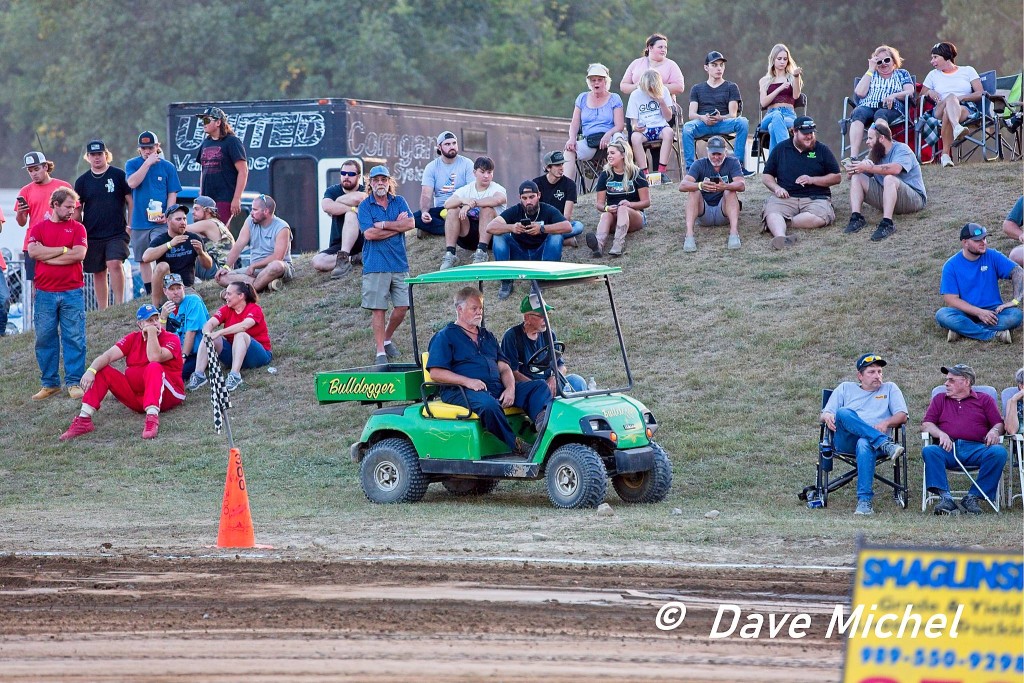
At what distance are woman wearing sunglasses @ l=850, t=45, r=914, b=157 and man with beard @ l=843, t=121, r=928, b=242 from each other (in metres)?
1.48

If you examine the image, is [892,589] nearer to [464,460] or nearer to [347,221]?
[464,460]

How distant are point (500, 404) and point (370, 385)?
1082 mm

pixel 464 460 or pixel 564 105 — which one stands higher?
pixel 564 105

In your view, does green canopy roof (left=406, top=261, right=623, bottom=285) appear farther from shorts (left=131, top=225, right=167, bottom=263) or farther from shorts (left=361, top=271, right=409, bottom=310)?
shorts (left=131, top=225, right=167, bottom=263)

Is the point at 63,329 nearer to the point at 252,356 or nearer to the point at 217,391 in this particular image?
the point at 252,356

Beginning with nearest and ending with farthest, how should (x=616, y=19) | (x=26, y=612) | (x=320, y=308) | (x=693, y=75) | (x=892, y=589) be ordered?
(x=892, y=589)
(x=26, y=612)
(x=320, y=308)
(x=693, y=75)
(x=616, y=19)

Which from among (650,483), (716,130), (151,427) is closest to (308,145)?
(716,130)

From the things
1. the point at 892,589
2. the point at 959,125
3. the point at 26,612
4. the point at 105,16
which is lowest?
the point at 26,612

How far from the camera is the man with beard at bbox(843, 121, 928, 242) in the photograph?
15.1 m

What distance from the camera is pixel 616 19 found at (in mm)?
47594

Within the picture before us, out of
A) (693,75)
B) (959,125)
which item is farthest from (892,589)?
(693,75)

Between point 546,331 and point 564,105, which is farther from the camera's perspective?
point 564,105

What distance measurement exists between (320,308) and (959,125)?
8.17 m

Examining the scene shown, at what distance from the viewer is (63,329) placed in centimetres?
1446
